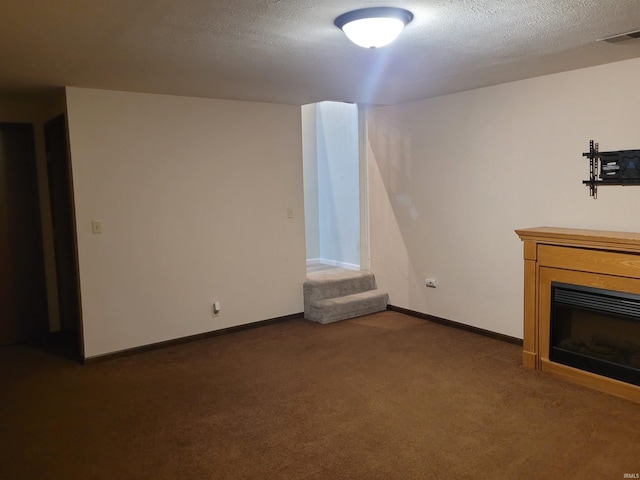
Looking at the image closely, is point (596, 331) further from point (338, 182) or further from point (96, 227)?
point (96, 227)

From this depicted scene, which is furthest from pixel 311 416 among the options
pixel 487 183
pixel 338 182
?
pixel 338 182

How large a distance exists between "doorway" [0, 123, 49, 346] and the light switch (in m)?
1.15

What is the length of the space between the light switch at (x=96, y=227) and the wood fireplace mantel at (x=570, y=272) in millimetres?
3416

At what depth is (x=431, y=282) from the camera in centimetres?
502

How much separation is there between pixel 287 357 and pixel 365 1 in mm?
2864

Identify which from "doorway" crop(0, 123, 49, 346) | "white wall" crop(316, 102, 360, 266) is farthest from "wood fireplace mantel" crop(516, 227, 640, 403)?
"doorway" crop(0, 123, 49, 346)

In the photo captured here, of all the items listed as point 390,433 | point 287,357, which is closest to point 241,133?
point 287,357

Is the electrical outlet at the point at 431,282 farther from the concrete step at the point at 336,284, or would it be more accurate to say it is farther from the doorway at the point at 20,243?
the doorway at the point at 20,243

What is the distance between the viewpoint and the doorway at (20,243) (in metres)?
4.64

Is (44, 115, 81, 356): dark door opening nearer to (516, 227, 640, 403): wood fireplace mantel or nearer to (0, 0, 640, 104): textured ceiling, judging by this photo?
(0, 0, 640, 104): textured ceiling

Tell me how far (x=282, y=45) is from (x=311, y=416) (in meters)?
2.28

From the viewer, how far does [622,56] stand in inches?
130

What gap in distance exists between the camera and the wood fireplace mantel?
3107 millimetres

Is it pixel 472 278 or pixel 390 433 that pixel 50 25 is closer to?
pixel 390 433
